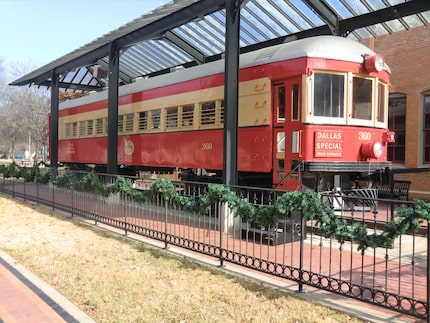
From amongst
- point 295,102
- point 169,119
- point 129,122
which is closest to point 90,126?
point 129,122

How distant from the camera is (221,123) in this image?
30.6 ft

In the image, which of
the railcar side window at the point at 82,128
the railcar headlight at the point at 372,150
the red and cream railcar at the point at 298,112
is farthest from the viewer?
the railcar side window at the point at 82,128

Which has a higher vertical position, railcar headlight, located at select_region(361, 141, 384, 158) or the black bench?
railcar headlight, located at select_region(361, 141, 384, 158)

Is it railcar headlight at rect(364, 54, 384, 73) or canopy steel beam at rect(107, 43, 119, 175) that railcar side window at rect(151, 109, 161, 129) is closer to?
canopy steel beam at rect(107, 43, 119, 175)

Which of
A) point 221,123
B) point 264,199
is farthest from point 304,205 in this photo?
point 221,123

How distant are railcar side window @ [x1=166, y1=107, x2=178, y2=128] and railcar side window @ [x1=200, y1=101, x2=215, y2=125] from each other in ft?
3.98

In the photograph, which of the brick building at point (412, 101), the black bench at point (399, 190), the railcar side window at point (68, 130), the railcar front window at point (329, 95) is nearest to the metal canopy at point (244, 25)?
the railcar front window at point (329, 95)

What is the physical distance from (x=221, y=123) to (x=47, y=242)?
4487 mm

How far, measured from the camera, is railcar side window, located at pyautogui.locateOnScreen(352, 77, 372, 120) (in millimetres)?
8094

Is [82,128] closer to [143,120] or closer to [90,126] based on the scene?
[90,126]

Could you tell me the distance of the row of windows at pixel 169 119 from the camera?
9.61 meters

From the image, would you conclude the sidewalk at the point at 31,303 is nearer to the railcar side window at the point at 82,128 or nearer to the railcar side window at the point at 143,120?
the railcar side window at the point at 143,120

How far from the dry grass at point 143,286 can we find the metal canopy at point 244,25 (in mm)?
5421

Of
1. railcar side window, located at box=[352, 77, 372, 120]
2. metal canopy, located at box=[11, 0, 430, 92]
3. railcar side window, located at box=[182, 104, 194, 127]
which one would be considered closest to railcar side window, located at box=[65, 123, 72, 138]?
metal canopy, located at box=[11, 0, 430, 92]
